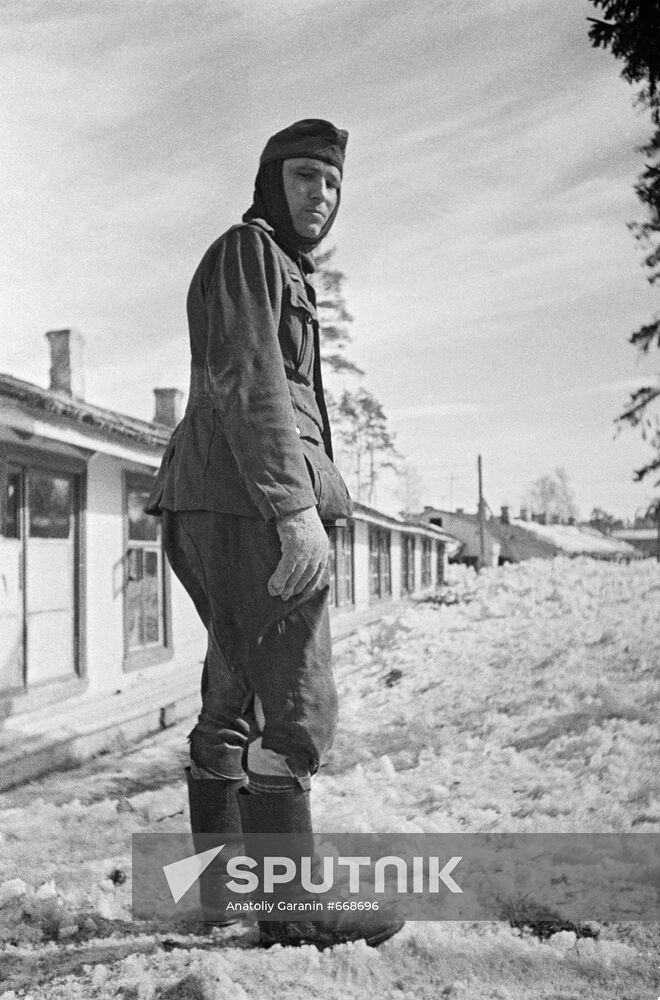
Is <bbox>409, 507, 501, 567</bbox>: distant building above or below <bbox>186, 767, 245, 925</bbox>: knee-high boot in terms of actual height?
above

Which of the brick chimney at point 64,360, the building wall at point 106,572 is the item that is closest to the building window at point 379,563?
the building wall at point 106,572

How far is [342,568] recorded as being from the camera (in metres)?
12.6

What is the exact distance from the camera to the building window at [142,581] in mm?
5488

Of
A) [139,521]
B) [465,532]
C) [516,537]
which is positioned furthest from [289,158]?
[465,532]

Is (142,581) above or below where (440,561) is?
above

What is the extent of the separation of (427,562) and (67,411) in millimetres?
20781

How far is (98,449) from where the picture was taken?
173 inches

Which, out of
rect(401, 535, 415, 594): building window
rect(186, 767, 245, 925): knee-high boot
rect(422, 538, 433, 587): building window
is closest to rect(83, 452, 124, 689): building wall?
rect(186, 767, 245, 925): knee-high boot

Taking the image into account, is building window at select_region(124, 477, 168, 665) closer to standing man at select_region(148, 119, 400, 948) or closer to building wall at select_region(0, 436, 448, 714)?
building wall at select_region(0, 436, 448, 714)

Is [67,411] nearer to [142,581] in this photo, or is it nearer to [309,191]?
[142,581]

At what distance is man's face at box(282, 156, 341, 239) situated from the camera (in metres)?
1.54

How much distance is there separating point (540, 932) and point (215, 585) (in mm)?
1035

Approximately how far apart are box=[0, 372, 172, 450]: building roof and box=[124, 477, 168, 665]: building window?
0.84m

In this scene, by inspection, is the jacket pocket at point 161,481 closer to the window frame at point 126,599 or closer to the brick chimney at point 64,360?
the window frame at point 126,599
